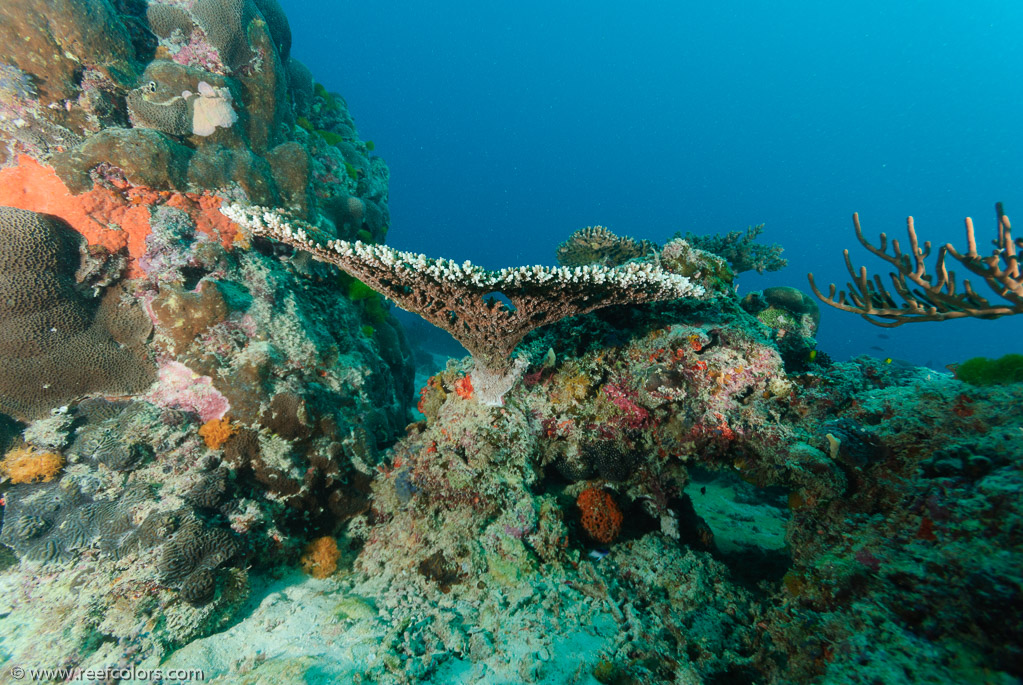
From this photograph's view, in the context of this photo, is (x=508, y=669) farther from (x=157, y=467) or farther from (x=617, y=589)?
(x=157, y=467)

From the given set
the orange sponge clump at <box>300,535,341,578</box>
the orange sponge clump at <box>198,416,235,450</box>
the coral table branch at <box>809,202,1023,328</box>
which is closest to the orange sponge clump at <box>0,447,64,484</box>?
the orange sponge clump at <box>198,416,235,450</box>

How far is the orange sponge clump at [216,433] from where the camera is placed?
12.9 feet

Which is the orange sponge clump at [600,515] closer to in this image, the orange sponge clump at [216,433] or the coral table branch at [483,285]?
the coral table branch at [483,285]

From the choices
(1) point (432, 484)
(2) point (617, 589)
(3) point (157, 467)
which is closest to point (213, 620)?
(3) point (157, 467)

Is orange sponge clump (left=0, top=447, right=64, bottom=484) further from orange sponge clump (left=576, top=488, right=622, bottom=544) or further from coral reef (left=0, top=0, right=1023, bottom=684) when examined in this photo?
orange sponge clump (left=576, top=488, right=622, bottom=544)

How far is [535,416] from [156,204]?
4915 mm

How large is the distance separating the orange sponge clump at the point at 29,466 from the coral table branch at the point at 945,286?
726cm

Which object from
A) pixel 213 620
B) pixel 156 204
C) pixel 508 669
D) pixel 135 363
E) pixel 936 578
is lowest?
pixel 213 620

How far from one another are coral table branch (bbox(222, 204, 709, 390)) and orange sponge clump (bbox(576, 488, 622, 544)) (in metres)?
1.64

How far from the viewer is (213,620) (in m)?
A: 3.39

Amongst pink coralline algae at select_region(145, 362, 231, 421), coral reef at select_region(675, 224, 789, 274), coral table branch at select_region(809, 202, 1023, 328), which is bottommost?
pink coralline algae at select_region(145, 362, 231, 421)

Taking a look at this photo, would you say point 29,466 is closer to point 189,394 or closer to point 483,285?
point 189,394

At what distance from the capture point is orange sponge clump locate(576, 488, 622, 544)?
3787 mm

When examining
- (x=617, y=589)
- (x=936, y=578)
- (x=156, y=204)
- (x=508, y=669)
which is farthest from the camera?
(x=156, y=204)
